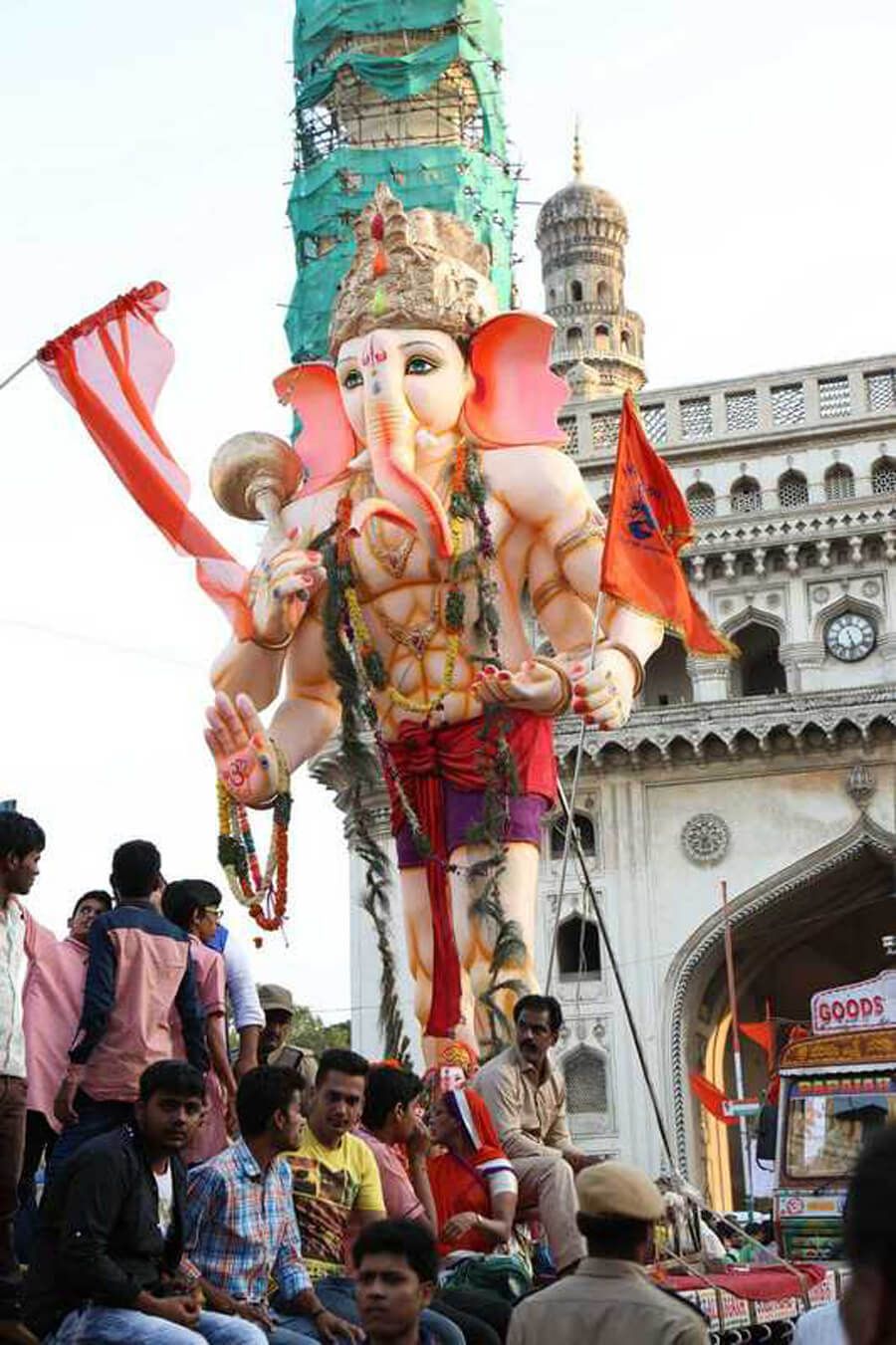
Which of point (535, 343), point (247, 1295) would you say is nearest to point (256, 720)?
point (535, 343)

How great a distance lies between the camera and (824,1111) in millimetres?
15000

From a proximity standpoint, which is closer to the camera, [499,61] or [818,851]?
[818,851]

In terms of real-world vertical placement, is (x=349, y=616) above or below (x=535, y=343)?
below

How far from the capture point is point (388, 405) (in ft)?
34.0

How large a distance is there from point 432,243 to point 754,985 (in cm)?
2600

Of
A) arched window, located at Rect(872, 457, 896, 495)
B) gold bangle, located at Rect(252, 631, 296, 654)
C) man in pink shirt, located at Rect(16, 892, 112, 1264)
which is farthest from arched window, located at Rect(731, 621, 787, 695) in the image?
man in pink shirt, located at Rect(16, 892, 112, 1264)

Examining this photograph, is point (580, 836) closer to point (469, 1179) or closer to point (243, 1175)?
point (469, 1179)

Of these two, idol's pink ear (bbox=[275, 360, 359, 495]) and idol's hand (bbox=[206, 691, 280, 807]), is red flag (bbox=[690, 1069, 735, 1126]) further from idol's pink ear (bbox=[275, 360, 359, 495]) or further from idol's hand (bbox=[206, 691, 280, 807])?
idol's hand (bbox=[206, 691, 280, 807])

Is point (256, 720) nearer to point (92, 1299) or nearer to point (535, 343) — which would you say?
point (535, 343)

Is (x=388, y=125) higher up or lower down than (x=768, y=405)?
higher up

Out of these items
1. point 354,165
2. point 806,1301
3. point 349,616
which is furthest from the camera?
point 354,165

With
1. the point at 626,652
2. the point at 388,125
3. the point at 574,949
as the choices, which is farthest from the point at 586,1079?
the point at 626,652

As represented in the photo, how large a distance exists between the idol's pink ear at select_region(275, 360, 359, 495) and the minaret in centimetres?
3292

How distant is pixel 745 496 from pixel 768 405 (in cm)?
160
